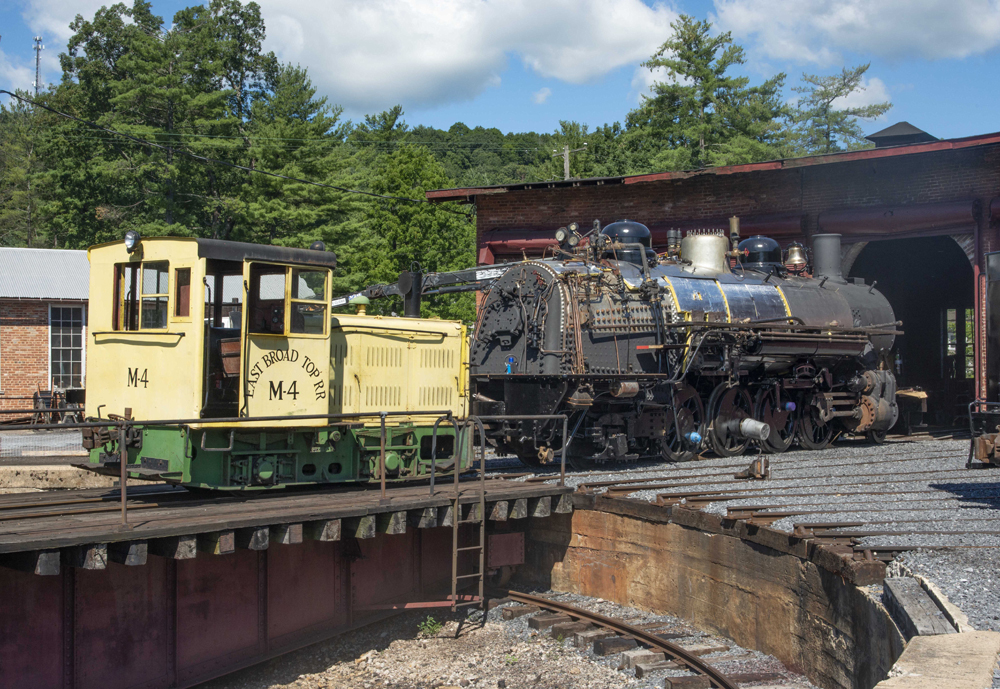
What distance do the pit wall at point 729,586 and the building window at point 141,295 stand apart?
Result: 5980mm

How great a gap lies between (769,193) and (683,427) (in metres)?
8.85

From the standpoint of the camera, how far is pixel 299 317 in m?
10.2

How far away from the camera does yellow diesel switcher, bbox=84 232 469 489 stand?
373 inches

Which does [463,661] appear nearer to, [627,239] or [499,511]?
[499,511]

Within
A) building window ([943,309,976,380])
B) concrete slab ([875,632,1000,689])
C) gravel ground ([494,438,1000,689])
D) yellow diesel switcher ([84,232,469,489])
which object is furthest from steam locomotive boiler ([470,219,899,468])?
building window ([943,309,976,380])

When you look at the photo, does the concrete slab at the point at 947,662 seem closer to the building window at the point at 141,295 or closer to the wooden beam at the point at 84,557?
the wooden beam at the point at 84,557

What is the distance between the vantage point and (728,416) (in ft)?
53.1

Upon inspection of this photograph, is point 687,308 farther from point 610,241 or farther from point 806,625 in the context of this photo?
point 806,625

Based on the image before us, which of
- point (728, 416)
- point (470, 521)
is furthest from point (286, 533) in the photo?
point (728, 416)

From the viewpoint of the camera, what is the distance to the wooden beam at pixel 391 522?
9.80 metres

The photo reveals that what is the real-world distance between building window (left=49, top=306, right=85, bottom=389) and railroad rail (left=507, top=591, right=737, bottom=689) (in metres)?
17.5

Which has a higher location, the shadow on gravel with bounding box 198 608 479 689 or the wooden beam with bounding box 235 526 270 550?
the wooden beam with bounding box 235 526 270 550

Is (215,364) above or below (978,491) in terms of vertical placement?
above

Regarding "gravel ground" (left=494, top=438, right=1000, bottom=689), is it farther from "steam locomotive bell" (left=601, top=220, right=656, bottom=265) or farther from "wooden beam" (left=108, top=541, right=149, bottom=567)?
"wooden beam" (left=108, top=541, right=149, bottom=567)
